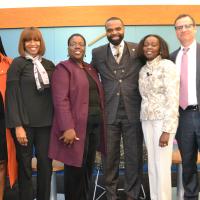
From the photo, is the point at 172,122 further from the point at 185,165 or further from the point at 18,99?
the point at 18,99

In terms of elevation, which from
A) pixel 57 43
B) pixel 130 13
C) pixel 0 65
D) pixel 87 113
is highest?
pixel 130 13

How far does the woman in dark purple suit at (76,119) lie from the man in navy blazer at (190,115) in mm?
724

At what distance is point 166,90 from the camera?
2.73 metres

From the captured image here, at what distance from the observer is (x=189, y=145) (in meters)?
2.95

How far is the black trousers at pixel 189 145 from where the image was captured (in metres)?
2.89

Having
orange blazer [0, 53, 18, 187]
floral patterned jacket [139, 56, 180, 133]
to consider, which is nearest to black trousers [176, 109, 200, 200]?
floral patterned jacket [139, 56, 180, 133]

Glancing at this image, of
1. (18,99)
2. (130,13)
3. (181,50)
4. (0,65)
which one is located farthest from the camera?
(130,13)

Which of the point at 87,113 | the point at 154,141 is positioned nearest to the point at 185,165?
the point at 154,141

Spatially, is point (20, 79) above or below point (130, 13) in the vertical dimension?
below

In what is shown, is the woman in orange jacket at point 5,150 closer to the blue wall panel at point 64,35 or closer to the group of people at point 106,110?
the group of people at point 106,110

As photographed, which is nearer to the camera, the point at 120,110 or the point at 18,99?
the point at 18,99

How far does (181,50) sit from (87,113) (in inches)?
40.9

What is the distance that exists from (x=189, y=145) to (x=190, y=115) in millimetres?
260

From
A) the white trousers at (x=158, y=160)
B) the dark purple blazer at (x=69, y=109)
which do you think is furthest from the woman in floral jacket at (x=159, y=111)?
the dark purple blazer at (x=69, y=109)
